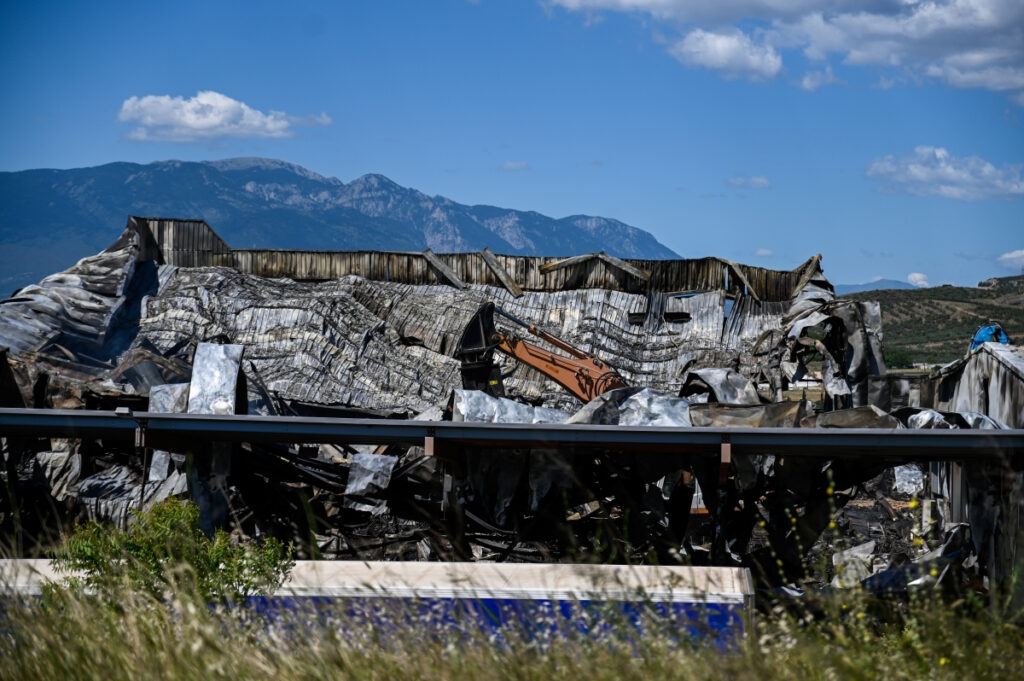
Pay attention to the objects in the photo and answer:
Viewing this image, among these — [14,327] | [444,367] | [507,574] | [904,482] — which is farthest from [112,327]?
[507,574]

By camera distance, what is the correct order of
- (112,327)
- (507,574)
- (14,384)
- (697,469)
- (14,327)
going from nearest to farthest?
(507,574) → (697,469) → (14,384) → (14,327) → (112,327)

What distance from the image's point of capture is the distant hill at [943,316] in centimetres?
9338

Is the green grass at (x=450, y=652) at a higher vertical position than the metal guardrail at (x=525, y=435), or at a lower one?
higher

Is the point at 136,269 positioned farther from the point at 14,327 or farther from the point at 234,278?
the point at 14,327

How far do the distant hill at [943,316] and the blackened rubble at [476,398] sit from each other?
58.6 metres

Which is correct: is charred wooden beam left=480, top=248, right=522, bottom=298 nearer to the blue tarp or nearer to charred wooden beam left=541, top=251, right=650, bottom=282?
charred wooden beam left=541, top=251, right=650, bottom=282

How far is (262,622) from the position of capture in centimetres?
495

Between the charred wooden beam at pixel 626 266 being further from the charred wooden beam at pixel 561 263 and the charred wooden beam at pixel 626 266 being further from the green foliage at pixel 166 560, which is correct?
the green foliage at pixel 166 560

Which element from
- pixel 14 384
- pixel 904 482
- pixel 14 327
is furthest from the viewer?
pixel 14 327

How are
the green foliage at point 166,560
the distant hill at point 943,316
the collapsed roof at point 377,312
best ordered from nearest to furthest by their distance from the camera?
the green foliage at point 166,560 → the collapsed roof at point 377,312 → the distant hill at point 943,316

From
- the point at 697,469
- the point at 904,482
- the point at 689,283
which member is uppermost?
the point at 689,283

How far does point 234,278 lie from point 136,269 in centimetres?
303

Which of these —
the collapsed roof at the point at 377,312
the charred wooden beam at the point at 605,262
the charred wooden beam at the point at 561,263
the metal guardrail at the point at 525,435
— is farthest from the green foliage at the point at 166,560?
the charred wooden beam at the point at 561,263

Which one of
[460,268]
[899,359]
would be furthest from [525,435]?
[899,359]
